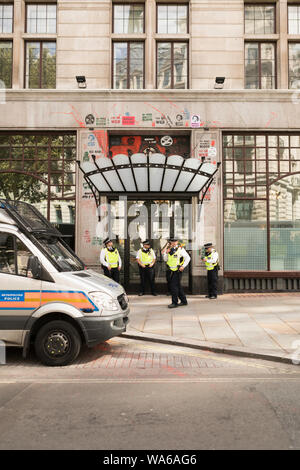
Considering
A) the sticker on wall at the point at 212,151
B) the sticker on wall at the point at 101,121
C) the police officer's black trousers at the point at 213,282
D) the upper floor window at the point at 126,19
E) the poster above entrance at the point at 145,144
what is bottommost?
the police officer's black trousers at the point at 213,282

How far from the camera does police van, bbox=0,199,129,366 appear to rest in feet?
19.8

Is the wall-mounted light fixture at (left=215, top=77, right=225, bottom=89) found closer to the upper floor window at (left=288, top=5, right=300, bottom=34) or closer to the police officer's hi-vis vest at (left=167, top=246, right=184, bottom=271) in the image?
the upper floor window at (left=288, top=5, right=300, bottom=34)

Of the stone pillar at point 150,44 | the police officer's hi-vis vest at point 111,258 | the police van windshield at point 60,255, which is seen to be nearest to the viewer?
the police van windshield at point 60,255

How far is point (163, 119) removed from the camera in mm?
14062

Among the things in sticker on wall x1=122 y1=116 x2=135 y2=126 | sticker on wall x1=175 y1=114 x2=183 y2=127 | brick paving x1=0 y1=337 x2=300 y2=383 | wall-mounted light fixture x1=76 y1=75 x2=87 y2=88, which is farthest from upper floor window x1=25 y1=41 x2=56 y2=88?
brick paving x1=0 y1=337 x2=300 y2=383

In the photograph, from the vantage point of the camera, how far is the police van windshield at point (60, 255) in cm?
654

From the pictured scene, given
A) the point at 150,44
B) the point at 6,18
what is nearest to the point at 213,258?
the point at 150,44

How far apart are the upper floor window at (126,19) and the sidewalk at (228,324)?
9.43 meters

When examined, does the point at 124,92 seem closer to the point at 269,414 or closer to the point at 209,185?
the point at 209,185

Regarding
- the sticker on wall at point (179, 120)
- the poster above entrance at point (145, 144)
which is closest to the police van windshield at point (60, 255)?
the poster above entrance at point (145, 144)

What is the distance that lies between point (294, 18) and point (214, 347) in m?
12.9

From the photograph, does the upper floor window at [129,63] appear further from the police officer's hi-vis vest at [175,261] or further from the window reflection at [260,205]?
the police officer's hi-vis vest at [175,261]

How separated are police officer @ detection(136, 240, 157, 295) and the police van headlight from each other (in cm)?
701

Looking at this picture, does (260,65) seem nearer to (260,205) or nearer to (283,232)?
(260,205)
